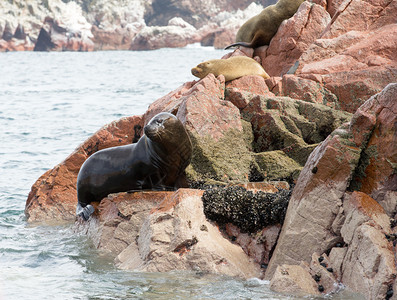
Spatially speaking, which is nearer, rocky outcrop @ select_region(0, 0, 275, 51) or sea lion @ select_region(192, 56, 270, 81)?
sea lion @ select_region(192, 56, 270, 81)

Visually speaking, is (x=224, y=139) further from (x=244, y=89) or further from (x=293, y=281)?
(x=293, y=281)

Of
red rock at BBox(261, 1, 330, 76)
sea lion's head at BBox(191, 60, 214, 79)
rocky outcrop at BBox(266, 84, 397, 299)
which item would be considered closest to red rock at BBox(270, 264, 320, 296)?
rocky outcrop at BBox(266, 84, 397, 299)

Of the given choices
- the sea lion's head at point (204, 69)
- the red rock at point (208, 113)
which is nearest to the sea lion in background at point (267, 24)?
the sea lion's head at point (204, 69)

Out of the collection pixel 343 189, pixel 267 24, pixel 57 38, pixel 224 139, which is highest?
pixel 267 24

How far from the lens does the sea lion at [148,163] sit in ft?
23.2

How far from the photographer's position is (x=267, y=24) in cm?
1270

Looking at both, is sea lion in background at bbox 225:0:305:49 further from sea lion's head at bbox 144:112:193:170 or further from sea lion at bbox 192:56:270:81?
sea lion's head at bbox 144:112:193:170

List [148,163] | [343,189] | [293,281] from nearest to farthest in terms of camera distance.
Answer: [293,281]
[343,189]
[148,163]

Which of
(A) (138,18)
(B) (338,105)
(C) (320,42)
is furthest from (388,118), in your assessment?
(A) (138,18)

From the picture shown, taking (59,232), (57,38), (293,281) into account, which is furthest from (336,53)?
(57,38)

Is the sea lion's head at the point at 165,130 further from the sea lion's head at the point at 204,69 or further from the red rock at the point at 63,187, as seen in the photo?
the sea lion's head at the point at 204,69

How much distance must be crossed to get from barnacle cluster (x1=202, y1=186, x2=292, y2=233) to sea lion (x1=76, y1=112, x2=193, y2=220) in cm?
105

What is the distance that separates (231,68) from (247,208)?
4519 mm

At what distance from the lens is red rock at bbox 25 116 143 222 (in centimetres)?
892
